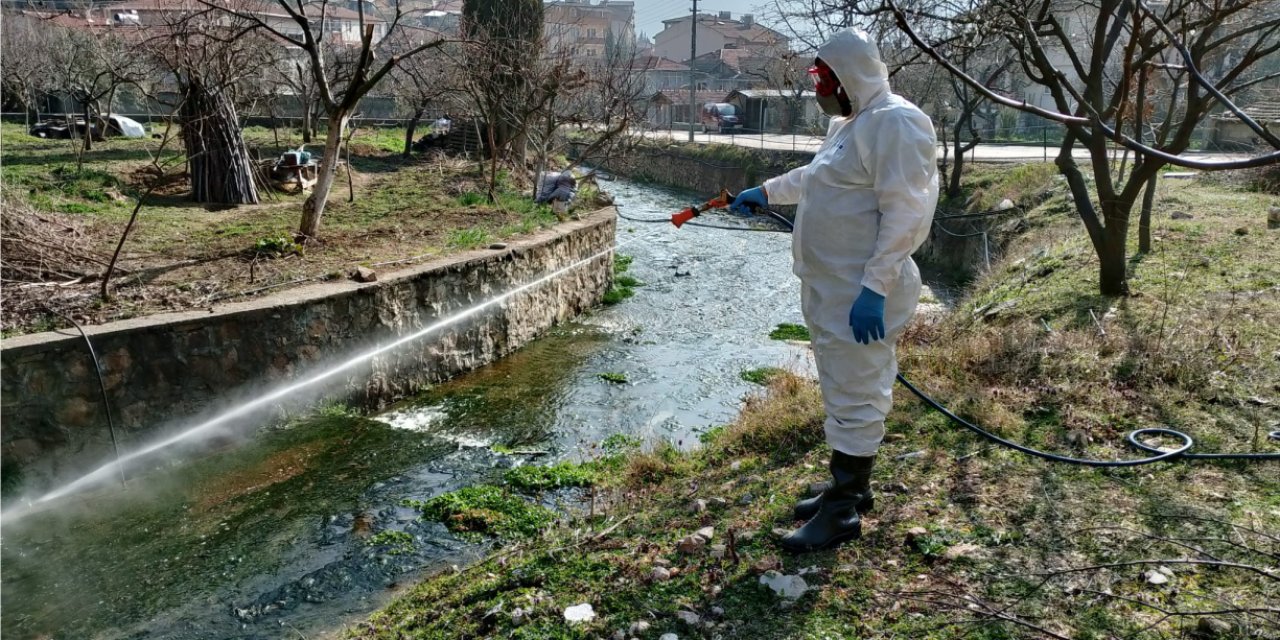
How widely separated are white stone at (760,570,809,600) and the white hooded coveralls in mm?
621

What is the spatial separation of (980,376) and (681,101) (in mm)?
47474

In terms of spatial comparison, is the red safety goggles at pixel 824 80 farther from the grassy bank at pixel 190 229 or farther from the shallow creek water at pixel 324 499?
the grassy bank at pixel 190 229

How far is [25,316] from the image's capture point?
6277 millimetres

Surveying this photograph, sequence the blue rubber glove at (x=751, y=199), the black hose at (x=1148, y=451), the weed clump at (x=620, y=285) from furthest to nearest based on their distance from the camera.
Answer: the weed clump at (x=620, y=285), the blue rubber glove at (x=751, y=199), the black hose at (x=1148, y=451)

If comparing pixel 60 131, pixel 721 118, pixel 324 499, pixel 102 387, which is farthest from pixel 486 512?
pixel 721 118

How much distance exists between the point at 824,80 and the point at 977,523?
219 cm

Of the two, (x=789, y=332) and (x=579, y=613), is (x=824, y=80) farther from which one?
(x=789, y=332)

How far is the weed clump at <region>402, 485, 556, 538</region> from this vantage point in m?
5.56

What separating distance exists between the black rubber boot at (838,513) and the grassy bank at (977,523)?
0.08 m

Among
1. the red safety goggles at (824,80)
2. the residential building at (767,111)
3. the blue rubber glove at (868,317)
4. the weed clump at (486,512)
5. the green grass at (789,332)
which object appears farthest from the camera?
the residential building at (767,111)

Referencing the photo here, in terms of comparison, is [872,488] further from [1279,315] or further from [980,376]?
[1279,315]

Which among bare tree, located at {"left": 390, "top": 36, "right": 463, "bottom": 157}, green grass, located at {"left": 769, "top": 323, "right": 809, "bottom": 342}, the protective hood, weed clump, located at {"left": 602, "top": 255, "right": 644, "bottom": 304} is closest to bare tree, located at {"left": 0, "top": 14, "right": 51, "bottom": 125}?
bare tree, located at {"left": 390, "top": 36, "right": 463, "bottom": 157}

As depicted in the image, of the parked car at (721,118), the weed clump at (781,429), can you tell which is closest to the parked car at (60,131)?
the weed clump at (781,429)

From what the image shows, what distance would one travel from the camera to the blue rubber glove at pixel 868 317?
347cm
